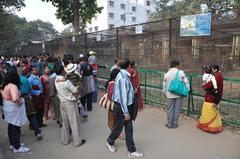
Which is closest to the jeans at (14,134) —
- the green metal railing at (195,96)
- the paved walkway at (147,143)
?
the paved walkway at (147,143)

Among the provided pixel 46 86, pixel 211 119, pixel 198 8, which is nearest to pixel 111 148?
pixel 211 119

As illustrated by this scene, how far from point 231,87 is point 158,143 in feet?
8.02

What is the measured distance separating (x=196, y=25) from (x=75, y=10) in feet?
46.2

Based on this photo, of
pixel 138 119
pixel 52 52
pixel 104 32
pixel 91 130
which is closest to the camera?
pixel 91 130

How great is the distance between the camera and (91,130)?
20.4ft

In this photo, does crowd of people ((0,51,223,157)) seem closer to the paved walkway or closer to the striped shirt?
the striped shirt

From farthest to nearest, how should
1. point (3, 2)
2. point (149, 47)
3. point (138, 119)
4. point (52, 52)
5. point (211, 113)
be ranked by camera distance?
1. point (3, 2)
2. point (52, 52)
3. point (149, 47)
4. point (138, 119)
5. point (211, 113)

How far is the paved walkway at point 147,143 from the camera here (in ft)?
15.8

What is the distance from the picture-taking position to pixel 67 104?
16.5 ft

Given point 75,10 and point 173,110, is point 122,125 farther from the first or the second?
point 75,10

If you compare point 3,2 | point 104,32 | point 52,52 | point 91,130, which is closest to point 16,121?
point 91,130

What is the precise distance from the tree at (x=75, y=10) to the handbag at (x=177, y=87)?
1556 centimetres

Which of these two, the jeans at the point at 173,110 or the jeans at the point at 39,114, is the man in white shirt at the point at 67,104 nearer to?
the jeans at the point at 39,114

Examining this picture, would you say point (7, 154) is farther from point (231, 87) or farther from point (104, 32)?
point (104, 32)
